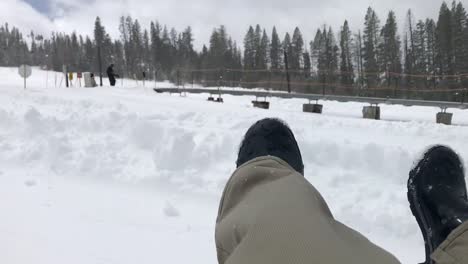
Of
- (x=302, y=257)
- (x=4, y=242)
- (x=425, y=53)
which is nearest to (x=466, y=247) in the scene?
(x=302, y=257)

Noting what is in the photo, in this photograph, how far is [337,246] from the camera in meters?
1.29

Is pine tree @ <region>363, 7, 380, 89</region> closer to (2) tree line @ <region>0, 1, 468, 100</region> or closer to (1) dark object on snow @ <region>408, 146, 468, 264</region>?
(2) tree line @ <region>0, 1, 468, 100</region>

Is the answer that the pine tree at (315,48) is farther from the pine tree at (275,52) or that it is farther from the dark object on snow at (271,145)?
the dark object on snow at (271,145)

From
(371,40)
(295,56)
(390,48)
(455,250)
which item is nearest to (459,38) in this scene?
(390,48)

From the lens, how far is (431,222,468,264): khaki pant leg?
1464mm

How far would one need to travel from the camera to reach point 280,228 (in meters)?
1.39

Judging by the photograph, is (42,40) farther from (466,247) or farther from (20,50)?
(466,247)

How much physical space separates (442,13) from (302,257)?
6203 centimetres

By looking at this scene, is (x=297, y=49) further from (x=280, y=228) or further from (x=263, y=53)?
(x=280, y=228)

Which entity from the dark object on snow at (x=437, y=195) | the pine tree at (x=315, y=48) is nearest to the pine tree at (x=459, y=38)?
the pine tree at (x=315, y=48)

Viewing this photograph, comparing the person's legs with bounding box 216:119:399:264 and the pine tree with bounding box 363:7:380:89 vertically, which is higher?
the pine tree with bounding box 363:7:380:89

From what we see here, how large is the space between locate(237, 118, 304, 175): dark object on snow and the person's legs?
0.71 m

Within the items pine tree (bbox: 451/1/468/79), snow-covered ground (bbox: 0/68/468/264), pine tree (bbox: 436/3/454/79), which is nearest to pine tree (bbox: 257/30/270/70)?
pine tree (bbox: 436/3/454/79)

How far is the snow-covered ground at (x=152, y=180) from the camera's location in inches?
126
